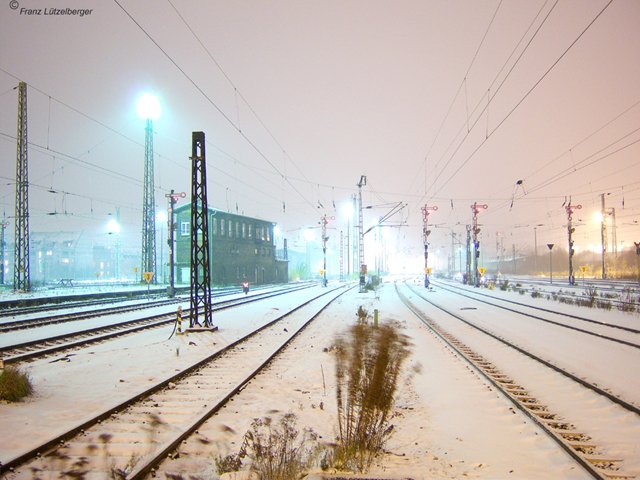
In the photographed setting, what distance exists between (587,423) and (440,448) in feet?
Answer: 8.86

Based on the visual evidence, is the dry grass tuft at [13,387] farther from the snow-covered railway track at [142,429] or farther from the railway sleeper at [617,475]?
the railway sleeper at [617,475]

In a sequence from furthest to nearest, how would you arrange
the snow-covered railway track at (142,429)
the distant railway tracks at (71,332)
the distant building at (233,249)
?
the distant building at (233,249)
the distant railway tracks at (71,332)
the snow-covered railway track at (142,429)

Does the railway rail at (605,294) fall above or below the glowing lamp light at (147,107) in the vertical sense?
below

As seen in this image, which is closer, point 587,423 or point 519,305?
point 587,423

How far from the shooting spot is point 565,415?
7.29 metres

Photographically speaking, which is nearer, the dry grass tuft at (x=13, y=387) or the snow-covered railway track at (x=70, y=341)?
the dry grass tuft at (x=13, y=387)

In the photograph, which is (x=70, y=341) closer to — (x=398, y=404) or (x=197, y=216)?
(x=197, y=216)

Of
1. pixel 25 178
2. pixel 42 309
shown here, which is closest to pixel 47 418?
pixel 42 309

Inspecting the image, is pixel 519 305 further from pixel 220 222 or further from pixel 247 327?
pixel 220 222

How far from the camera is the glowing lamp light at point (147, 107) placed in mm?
44875

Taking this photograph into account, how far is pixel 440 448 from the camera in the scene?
19.4ft

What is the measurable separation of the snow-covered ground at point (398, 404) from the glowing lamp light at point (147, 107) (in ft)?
117

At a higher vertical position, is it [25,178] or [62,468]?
[25,178]

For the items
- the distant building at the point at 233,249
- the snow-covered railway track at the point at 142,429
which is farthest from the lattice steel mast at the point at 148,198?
the snow-covered railway track at the point at 142,429
